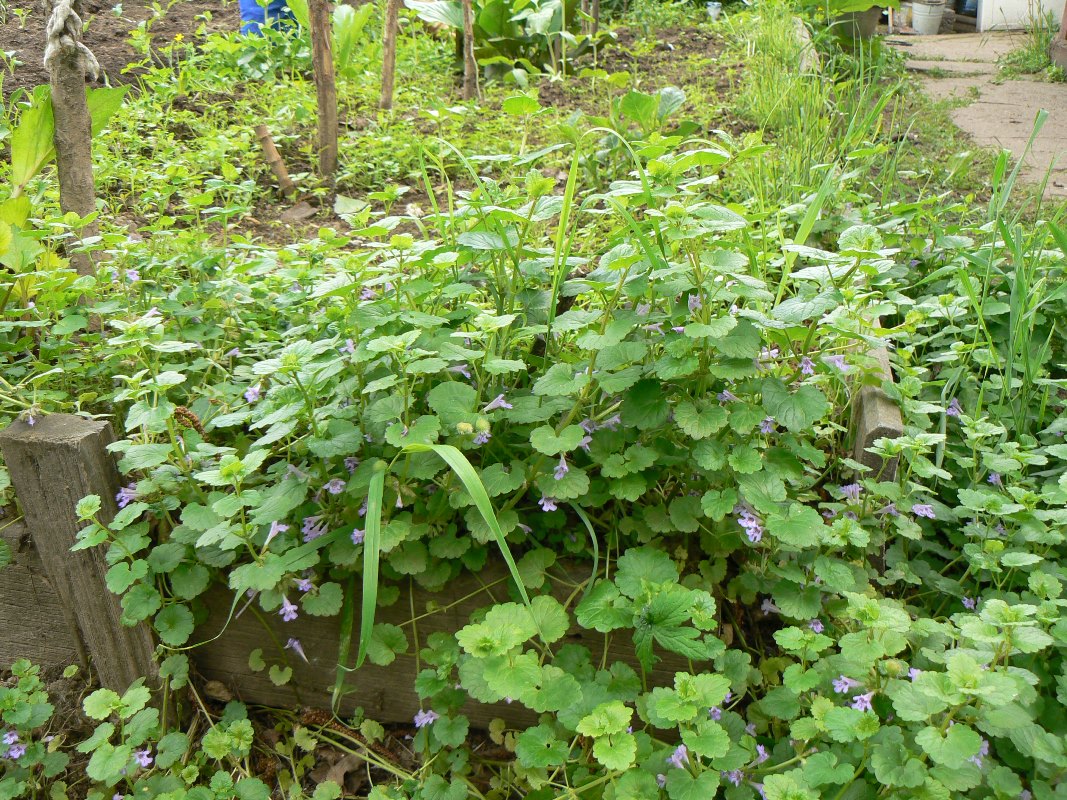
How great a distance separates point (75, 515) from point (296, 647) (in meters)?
0.51

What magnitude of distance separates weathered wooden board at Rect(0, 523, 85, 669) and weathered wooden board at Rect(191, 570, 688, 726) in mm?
360

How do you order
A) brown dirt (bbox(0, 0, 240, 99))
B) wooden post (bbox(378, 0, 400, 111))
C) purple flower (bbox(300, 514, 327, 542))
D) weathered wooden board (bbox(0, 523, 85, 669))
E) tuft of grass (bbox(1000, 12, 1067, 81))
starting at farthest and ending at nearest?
1. tuft of grass (bbox(1000, 12, 1067, 81))
2. brown dirt (bbox(0, 0, 240, 99))
3. wooden post (bbox(378, 0, 400, 111))
4. weathered wooden board (bbox(0, 523, 85, 669))
5. purple flower (bbox(300, 514, 327, 542))

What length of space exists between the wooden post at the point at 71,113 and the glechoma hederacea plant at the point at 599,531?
1.28 ft

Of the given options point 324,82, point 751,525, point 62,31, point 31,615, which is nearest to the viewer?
point 751,525

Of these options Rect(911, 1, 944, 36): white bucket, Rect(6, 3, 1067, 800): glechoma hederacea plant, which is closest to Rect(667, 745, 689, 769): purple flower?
Rect(6, 3, 1067, 800): glechoma hederacea plant

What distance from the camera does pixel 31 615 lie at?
1932mm

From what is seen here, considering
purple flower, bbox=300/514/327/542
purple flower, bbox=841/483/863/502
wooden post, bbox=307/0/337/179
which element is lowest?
purple flower, bbox=841/483/863/502

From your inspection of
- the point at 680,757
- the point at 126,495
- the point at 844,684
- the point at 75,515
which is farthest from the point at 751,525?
the point at 75,515

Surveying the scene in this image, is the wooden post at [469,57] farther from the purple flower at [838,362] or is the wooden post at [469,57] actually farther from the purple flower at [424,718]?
the purple flower at [424,718]

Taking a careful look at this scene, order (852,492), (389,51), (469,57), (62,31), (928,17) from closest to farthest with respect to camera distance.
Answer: (852,492), (62,31), (389,51), (469,57), (928,17)

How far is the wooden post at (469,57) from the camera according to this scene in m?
4.42

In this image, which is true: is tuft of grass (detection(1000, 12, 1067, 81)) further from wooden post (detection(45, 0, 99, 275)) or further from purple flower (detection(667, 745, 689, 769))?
purple flower (detection(667, 745, 689, 769))

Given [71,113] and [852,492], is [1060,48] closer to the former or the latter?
[852,492]

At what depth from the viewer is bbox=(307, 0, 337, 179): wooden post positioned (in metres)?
3.49
